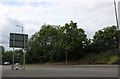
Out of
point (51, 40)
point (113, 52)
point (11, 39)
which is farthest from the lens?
point (51, 40)

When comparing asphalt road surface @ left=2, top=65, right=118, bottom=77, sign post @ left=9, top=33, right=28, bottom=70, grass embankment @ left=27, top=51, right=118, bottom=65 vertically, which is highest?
sign post @ left=9, top=33, right=28, bottom=70

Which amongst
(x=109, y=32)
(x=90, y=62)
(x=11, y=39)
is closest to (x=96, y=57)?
(x=90, y=62)

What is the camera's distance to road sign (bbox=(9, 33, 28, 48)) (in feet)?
189

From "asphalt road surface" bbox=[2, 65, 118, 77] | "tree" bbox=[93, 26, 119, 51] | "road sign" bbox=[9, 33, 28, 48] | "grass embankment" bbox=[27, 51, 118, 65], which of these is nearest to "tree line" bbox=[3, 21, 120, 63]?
"tree" bbox=[93, 26, 119, 51]

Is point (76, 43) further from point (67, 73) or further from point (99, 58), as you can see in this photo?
point (67, 73)

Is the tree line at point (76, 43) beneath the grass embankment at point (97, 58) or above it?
above

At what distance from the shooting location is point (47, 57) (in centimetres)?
10319

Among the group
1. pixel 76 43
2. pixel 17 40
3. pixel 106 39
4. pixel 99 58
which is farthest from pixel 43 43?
pixel 17 40

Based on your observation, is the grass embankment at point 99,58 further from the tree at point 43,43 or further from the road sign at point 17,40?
the road sign at point 17,40

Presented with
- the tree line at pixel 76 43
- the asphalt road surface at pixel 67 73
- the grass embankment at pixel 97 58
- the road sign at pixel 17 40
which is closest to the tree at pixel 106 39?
the tree line at pixel 76 43

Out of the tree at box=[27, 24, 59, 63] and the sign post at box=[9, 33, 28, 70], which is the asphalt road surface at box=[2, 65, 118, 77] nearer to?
the sign post at box=[9, 33, 28, 70]

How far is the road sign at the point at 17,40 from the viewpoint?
57500 mm

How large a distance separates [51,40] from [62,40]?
1703 centimetres

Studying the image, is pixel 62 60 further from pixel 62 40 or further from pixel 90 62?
pixel 90 62
